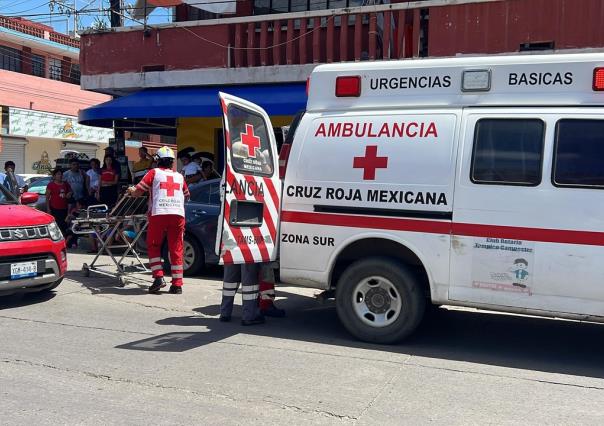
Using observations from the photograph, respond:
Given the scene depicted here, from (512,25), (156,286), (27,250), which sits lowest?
(156,286)

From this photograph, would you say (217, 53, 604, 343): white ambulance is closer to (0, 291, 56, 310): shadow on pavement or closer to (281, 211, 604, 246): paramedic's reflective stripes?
(281, 211, 604, 246): paramedic's reflective stripes

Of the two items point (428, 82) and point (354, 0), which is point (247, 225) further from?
point (354, 0)

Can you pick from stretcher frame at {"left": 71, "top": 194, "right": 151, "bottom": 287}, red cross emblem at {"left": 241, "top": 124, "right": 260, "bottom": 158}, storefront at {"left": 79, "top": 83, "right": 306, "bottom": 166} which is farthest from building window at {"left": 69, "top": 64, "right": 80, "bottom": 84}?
red cross emblem at {"left": 241, "top": 124, "right": 260, "bottom": 158}

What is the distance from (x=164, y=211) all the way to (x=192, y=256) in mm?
1747

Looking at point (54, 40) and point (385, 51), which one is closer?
point (385, 51)

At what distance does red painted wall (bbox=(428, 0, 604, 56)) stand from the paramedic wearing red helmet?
6273 millimetres

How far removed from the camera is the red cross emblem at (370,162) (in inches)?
225

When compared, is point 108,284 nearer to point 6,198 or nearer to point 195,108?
point 6,198

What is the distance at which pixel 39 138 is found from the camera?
104ft

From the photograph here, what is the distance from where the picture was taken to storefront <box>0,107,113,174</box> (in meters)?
30.0

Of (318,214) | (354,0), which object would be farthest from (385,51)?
(318,214)

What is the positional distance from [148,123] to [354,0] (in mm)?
5983

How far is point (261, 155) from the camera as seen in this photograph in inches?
244

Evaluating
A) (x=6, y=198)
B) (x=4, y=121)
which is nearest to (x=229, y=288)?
(x=6, y=198)
